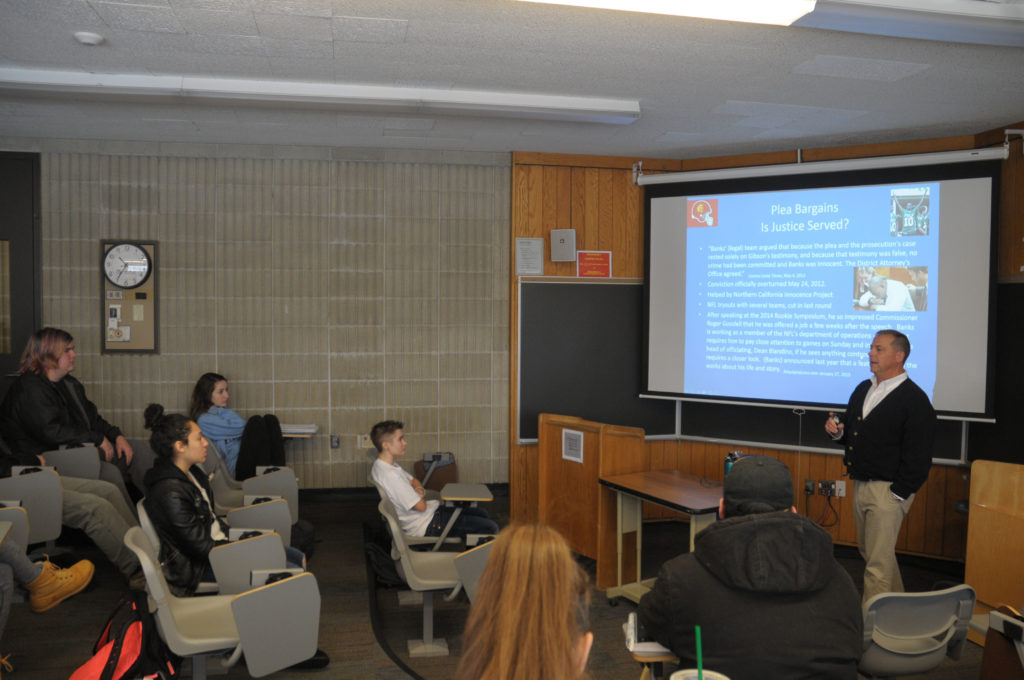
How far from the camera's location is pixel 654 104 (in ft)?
15.3

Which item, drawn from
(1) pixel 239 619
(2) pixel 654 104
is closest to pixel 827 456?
(2) pixel 654 104

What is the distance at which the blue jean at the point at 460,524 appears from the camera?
4.42m

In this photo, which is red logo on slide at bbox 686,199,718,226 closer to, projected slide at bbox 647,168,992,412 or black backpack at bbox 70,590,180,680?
projected slide at bbox 647,168,992,412

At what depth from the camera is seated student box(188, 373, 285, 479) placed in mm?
5316

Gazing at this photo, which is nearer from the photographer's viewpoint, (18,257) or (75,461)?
(75,461)

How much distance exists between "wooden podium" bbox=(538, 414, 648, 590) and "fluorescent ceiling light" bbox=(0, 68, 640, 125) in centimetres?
205

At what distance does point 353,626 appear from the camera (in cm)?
396

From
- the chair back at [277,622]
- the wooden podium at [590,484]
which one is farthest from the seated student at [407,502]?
the chair back at [277,622]

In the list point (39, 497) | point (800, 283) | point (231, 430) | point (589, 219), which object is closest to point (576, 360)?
point (589, 219)

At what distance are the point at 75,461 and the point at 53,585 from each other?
1.29 metres

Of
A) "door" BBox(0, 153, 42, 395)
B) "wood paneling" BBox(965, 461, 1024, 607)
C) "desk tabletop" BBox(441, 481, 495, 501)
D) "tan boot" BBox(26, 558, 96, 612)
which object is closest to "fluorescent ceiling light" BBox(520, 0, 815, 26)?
"desk tabletop" BBox(441, 481, 495, 501)

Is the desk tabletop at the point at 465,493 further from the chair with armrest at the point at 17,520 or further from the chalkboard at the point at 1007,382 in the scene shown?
the chalkboard at the point at 1007,382

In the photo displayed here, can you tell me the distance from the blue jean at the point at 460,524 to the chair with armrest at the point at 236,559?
1205mm

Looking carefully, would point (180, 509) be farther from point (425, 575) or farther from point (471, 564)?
point (471, 564)
